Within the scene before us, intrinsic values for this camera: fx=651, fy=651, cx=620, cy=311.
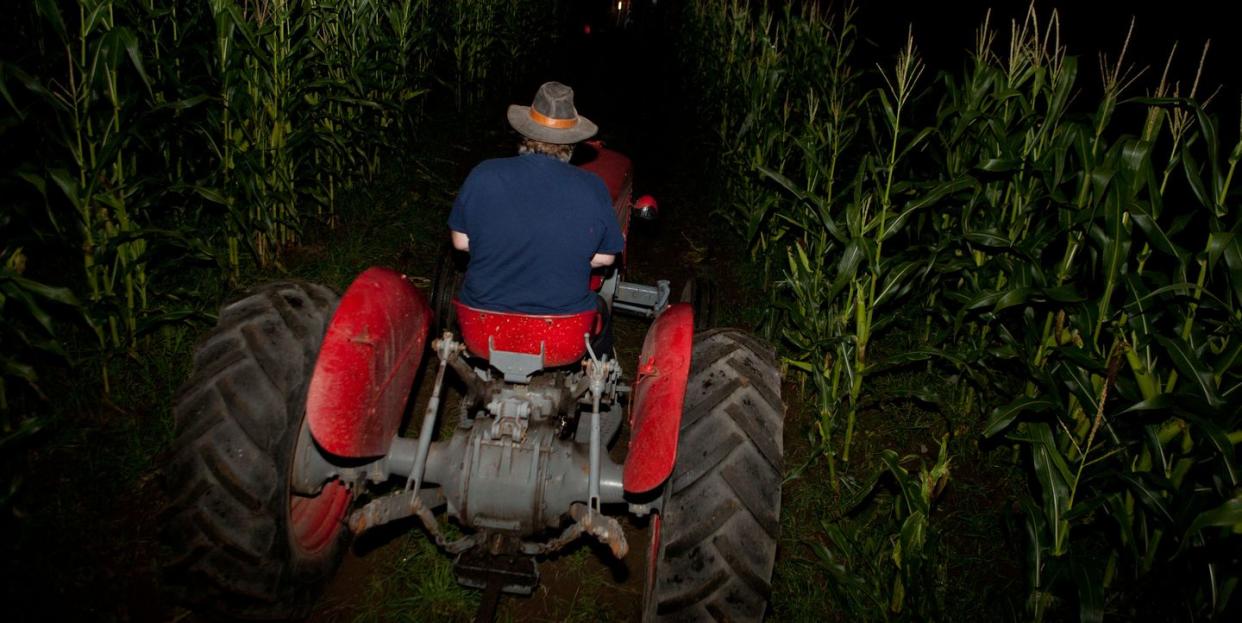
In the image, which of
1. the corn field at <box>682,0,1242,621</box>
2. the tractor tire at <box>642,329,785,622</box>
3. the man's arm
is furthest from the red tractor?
the corn field at <box>682,0,1242,621</box>

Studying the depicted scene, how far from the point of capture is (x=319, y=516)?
2.83m

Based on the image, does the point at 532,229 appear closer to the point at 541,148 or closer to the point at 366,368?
the point at 541,148

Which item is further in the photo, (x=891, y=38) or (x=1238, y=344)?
(x=891, y=38)

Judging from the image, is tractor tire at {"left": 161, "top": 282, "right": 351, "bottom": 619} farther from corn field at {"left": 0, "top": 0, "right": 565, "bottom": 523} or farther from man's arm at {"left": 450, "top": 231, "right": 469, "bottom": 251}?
corn field at {"left": 0, "top": 0, "right": 565, "bottom": 523}

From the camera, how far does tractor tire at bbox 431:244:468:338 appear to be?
4.53m

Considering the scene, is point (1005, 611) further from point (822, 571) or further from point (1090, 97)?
point (1090, 97)

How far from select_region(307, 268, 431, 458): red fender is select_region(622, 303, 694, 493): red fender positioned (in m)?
0.98

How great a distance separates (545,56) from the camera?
18.6 meters

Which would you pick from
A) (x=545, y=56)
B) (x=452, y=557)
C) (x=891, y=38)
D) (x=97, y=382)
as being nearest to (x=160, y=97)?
(x=97, y=382)

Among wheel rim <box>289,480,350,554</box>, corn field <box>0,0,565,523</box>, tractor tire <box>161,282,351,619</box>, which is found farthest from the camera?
corn field <box>0,0,565,523</box>

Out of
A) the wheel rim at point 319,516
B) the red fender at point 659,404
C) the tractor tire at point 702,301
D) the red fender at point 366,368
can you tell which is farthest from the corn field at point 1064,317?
the wheel rim at point 319,516

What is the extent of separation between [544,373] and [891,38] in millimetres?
21957

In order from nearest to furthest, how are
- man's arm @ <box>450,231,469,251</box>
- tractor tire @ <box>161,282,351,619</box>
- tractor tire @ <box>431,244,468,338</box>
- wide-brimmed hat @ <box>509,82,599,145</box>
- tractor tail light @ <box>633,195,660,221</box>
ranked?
tractor tire @ <box>161,282,351,619</box> → wide-brimmed hat @ <box>509,82,599,145</box> → man's arm @ <box>450,231,469,251</box> → tractor tail light @ <box>633,195,660,221</box> → tractor tire @ <box>431,244,468,338</box>

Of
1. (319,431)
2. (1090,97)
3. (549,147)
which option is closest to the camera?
(319,431)
